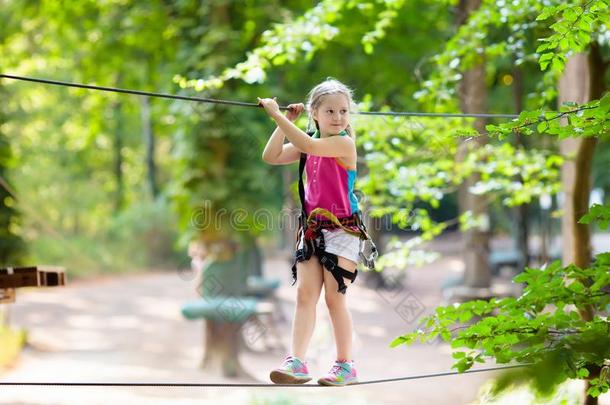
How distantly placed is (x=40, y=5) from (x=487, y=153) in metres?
6.76

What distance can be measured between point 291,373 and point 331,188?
0.72 m

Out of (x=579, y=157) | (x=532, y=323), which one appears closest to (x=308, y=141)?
(x=532, y=323)

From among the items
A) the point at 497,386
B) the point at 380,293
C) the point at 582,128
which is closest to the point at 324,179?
the point at 582,128

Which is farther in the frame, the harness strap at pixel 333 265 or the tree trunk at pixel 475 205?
the tree trunk at pixel 475 205

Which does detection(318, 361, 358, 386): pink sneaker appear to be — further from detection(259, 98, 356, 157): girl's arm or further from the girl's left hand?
the girl's left hand

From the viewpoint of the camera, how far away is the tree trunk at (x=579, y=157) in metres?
4.32

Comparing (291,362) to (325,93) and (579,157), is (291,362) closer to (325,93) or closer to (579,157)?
(325,93)

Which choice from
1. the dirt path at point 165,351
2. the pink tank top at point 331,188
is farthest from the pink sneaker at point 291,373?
the dirt path at point 165,351

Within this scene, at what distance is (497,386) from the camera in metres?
1.20

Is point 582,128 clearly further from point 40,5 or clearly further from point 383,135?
point 40,5

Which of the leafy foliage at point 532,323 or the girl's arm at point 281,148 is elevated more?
the girl's arm at point 281,148

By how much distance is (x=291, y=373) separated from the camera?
2.83m

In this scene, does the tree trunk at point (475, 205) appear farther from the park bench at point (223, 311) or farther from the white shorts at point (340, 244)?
the white shorts at point (340, 244)

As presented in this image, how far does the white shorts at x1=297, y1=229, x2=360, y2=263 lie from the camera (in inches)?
114
